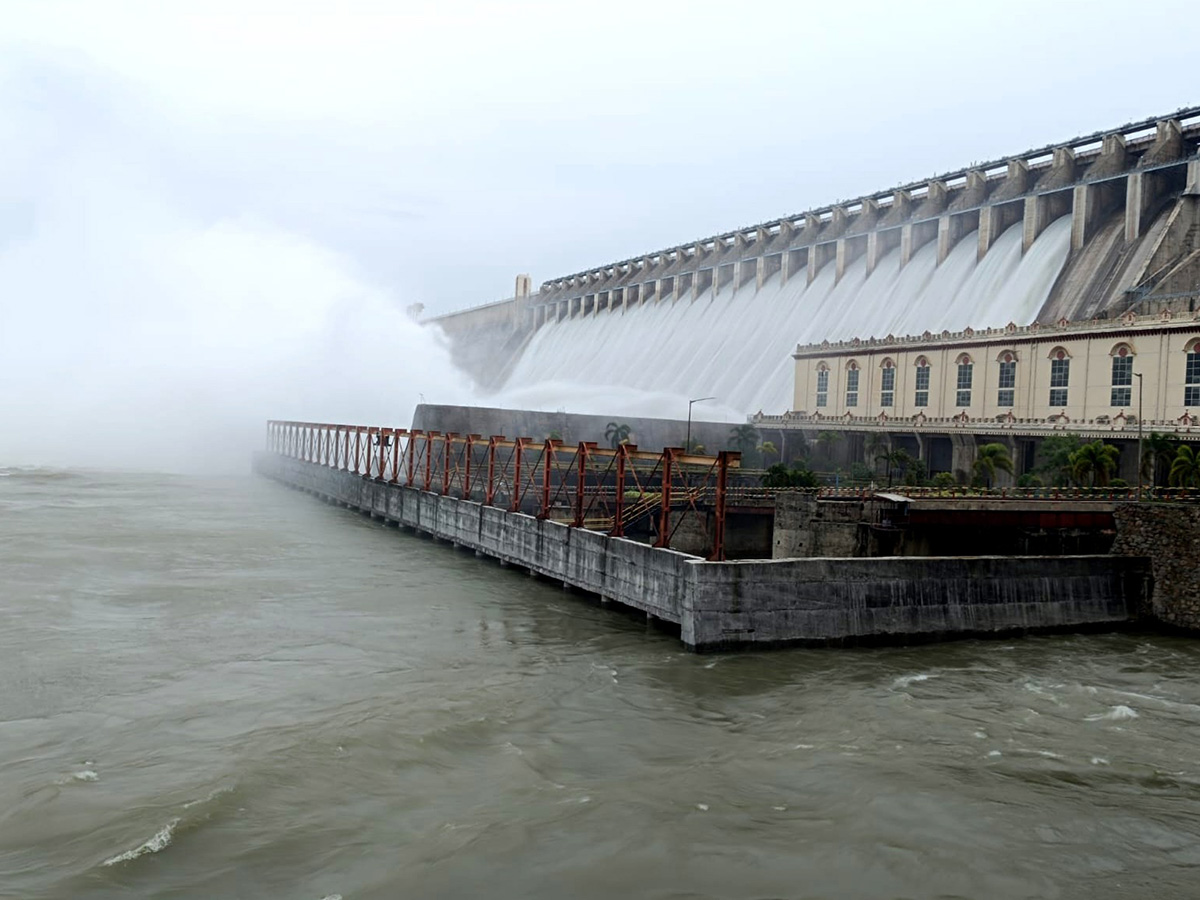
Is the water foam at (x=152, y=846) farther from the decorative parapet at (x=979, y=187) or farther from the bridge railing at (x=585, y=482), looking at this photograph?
the decorative parapet at (x=979, y=187)

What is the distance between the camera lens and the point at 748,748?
1553 centimetres

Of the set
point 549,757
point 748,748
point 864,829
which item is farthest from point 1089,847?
point 549,757

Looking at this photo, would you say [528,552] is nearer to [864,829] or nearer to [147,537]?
[147,537]

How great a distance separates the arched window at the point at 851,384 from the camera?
4991 cm

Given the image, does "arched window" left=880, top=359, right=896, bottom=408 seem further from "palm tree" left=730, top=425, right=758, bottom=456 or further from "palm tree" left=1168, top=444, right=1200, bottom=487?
"palm tree" left=1168, top=444, right=1200, bottom=487

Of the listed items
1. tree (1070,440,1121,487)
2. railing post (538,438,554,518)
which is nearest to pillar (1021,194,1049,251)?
tree (1070,440,1121,487)

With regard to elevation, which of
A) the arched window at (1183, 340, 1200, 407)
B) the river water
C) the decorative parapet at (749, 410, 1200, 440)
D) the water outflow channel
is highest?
the water outflow channel

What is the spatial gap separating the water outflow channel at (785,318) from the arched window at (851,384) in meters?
4.68

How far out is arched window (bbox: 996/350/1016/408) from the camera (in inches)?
1663

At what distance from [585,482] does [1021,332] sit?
1807 centimetres

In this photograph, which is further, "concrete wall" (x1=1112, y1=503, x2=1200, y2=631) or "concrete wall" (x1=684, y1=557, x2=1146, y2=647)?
"concrete wall" (x1=1112, y1=503, x2=1200, y2=631)

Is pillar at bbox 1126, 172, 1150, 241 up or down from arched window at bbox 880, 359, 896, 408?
up

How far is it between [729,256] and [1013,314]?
29.4 m

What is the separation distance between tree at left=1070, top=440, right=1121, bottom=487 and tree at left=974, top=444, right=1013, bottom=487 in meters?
3.40
